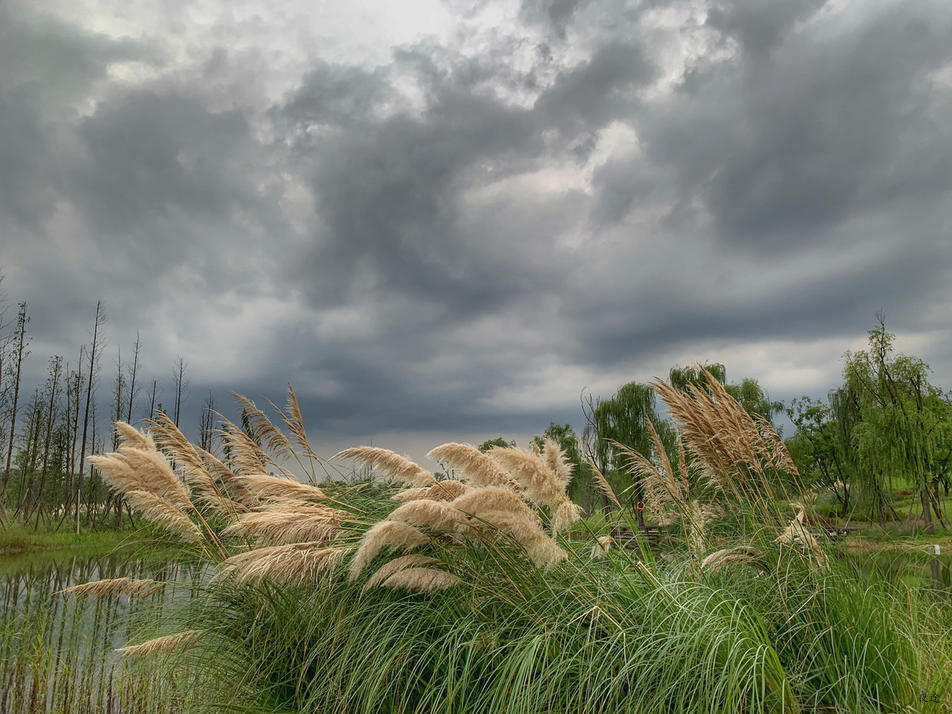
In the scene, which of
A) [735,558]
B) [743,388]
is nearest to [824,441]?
[743,388]

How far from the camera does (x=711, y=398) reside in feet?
14.5

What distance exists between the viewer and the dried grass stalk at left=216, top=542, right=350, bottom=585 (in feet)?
10.9

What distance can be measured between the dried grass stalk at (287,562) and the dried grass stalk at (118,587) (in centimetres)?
188

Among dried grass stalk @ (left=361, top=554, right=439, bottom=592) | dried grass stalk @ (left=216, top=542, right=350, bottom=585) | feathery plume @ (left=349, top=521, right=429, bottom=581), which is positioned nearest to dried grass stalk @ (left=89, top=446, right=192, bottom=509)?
dried grass stalk @ (left=216, top=542, right=350, bottom=585)

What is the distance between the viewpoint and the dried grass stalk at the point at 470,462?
10.8 ft

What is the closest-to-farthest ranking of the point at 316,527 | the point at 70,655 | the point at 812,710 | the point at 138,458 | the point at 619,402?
the point at 812,710
the point at 316,527
the point at 138,458
the point at 70,655
the point at 619,402

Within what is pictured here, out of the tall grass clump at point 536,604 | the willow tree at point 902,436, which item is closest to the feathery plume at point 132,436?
the tall grass clump at point 536,604

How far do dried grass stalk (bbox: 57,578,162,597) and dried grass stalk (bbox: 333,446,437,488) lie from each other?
7.61ft

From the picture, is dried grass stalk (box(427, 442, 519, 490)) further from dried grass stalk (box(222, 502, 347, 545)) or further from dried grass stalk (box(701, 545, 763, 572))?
dried grass stalk (box(701, 545, 763, 572))

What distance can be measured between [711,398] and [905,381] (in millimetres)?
32558

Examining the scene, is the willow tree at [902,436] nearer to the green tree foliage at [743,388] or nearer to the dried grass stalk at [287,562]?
the green tree foliage at [743,388]

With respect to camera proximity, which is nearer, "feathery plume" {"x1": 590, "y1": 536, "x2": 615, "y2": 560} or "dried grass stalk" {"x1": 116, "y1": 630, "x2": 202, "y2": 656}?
"feathery plume" {"x1": 590, "y1": 536, "x2": 615, "y2": 560}

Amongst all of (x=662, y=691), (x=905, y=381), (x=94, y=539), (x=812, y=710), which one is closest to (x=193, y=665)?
(x=662, y=691)

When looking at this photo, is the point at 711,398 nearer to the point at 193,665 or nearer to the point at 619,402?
the point at 193,665
